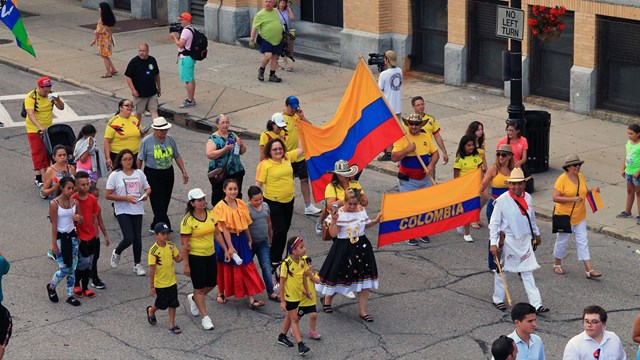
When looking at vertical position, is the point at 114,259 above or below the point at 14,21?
below

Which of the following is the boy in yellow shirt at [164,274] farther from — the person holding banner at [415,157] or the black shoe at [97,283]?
the person holding banner at [415,157]

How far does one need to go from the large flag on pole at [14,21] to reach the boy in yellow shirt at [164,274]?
9.03m

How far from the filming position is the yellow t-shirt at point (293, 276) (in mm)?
12242

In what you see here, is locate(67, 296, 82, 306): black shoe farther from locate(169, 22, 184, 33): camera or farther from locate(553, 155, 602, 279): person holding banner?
locate(169, 22, 184, 33): camera

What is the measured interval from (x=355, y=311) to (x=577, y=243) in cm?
287

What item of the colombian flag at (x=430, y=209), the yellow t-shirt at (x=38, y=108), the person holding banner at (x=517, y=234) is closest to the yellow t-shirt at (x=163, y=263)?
the colombian flag at (x=430, y=209)

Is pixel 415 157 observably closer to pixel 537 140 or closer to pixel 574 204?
pixel 574 204

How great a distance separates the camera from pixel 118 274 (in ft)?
48.4

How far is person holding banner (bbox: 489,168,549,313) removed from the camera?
13.1 m

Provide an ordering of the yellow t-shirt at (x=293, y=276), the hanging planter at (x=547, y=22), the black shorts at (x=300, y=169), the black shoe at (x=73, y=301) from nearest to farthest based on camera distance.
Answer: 1. the yellow t-shirt at (x=293, y=276)
2. the black shoe at (x=73, y=301)
3. the black shorts at (x=300, y=169)
4. the hanging planter at (x=547, y=22)

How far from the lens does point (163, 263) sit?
42.1 feet

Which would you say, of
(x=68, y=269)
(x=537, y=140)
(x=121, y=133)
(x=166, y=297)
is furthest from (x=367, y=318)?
(x=537, y=140)

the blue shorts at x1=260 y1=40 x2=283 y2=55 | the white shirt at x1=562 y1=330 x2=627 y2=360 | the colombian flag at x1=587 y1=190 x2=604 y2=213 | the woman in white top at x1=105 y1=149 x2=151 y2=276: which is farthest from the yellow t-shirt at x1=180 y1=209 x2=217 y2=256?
the blue shorts at x1=260 y1=40 x2=283 y2=55

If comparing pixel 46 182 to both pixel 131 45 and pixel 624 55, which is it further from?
pixel 131 45
